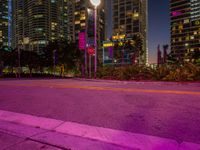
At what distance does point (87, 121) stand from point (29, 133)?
1.40 meters

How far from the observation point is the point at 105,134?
401cm

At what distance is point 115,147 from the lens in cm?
343

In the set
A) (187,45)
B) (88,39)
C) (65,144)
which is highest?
(187,45)

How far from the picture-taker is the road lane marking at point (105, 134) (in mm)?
3467

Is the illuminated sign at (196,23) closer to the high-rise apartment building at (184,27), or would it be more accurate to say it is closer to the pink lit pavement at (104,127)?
the high-rise apartment building at (184,27)

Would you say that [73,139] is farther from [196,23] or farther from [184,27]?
[184,27]

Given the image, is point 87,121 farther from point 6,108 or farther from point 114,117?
→ point 6,108

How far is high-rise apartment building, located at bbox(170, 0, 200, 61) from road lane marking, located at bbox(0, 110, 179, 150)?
574ft

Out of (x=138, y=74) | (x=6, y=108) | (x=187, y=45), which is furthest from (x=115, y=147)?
(x=187, y=45)

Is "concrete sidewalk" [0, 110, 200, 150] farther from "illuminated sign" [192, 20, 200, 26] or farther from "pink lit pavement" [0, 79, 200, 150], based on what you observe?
"illuminated sign" [192, 20, 200, 26]

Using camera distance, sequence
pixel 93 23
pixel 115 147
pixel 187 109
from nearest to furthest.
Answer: pixel 115 147 → pixel 187 109 → pixel 93 23

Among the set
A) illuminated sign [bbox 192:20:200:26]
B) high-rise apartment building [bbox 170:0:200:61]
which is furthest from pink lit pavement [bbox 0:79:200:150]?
illuminated sign [bbox 192:20:200:26]

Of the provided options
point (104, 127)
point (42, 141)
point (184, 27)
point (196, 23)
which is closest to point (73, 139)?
point (42, 141)

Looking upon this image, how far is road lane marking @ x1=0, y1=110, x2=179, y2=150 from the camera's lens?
11.4 feet
